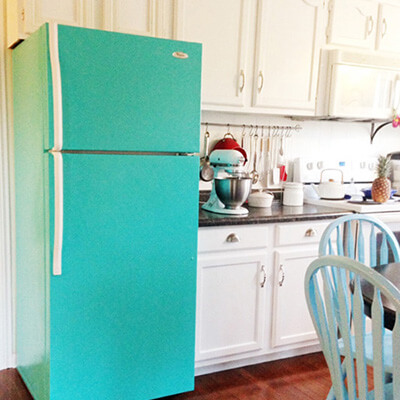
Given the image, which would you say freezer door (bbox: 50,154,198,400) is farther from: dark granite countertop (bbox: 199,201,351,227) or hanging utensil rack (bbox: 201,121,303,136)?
hanging utensil rack (bbox: 201,121,303,136)

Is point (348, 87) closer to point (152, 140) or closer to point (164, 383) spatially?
point (152, 140)

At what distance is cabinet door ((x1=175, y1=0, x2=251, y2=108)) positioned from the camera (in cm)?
252

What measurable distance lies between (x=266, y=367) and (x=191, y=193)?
3.83 ft

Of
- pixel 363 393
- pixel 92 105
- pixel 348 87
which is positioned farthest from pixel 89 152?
pixel 348 87

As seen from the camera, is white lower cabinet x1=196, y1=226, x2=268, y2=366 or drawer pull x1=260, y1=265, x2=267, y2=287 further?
drawer pull x1=260, y1=265, x2=267, y2=287

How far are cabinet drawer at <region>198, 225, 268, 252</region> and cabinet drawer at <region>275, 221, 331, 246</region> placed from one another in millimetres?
92

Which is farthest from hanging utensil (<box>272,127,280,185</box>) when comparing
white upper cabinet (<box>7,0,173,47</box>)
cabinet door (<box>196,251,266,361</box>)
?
white upper cabinet (<box>7,0,173,47</box>)

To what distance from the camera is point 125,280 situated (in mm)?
2082

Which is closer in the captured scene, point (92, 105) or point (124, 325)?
point (92, 105)

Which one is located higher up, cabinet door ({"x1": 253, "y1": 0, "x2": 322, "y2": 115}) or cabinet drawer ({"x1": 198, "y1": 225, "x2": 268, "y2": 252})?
cabinet door ({"x1": 253, "y1": 0, "x2": 322, "y2": 115})

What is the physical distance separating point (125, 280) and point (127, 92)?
2.65 feet

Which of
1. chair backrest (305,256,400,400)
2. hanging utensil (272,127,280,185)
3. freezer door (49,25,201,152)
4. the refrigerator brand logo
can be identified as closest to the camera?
chair backrest (305,256,400,400)

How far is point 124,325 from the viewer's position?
83.0 inches

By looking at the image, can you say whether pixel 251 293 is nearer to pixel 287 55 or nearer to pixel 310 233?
pixel 310 233
